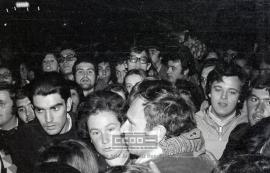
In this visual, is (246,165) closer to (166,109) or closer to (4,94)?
(166,109)

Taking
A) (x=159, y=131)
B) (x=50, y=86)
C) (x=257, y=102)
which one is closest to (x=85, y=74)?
(x=50, y=86)

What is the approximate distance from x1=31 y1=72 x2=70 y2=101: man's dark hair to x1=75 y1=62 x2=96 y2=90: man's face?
0.88m

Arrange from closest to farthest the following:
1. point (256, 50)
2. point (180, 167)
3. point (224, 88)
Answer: point (180, 167), point (224, 88), point (256, 50)

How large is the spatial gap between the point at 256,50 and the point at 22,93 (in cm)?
364

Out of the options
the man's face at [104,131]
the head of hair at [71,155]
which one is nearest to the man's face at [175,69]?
the man's face at [104,131]

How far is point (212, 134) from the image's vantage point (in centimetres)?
231

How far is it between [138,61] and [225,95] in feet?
5.09

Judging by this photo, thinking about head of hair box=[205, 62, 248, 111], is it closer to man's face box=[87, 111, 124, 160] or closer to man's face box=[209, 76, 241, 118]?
man's face box=[209, 76, 241, 118]

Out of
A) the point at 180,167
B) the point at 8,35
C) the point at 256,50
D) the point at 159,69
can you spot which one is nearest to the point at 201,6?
the point at 256,50

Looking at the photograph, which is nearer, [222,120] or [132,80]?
[222,120]

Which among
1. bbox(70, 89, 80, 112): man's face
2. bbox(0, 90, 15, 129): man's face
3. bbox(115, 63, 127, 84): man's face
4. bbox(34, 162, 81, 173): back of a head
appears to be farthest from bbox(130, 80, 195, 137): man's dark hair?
bbox(115, 63, 127, 84): man's face

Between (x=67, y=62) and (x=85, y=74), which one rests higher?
(x=67, y=62)

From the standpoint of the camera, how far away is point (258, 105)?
2225 millimetres

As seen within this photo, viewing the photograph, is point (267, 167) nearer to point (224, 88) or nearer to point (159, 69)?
point (224, 88)
